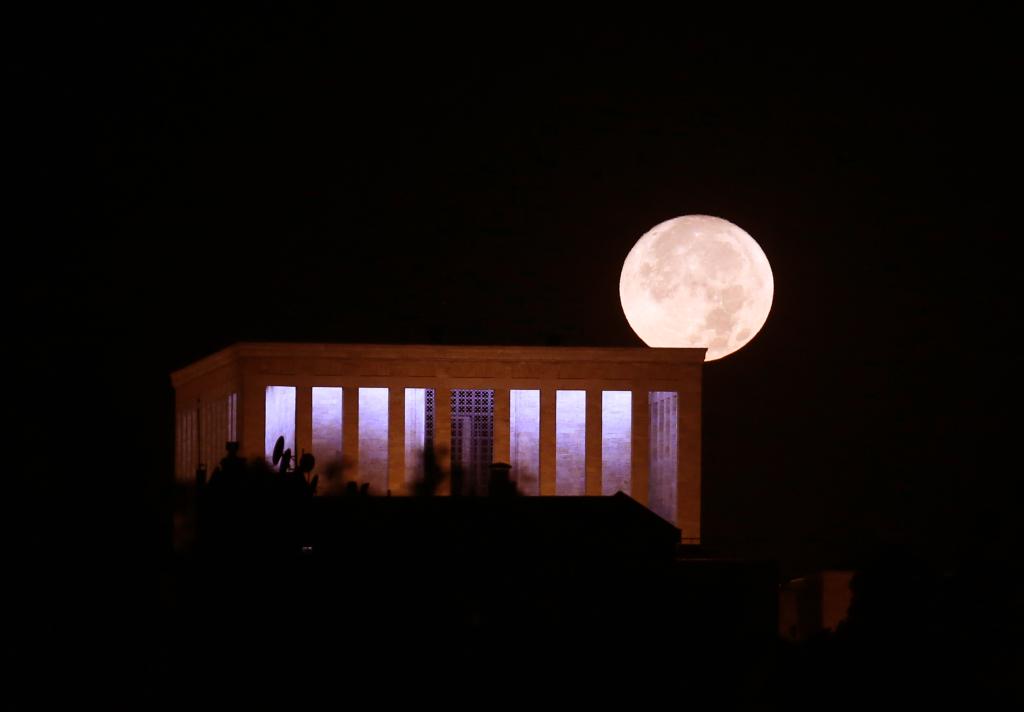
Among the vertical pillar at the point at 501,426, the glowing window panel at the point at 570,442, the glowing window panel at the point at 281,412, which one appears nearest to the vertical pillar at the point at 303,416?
the glowing window panel at the point at 281,412

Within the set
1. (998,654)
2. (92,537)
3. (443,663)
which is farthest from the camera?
(92,537)

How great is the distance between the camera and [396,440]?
3159 cm

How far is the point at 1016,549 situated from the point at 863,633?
7.37m

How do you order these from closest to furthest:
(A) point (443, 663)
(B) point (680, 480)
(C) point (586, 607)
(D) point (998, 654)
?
(A) point (443, 663) → (C) point (586, 607) → (D) point (998, 654) → (B) point (680, 480)

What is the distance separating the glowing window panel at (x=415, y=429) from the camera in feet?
105

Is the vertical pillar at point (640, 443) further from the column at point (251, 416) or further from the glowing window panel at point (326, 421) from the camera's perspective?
the column at point (251, 416)

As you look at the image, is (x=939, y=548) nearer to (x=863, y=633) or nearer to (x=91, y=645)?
(x=863, y=633)

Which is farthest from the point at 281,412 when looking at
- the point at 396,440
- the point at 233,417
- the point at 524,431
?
the point at 524,431

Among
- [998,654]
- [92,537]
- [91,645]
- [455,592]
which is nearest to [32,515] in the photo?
[92,537]

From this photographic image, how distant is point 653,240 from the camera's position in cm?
3356

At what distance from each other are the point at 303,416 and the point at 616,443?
626 cm

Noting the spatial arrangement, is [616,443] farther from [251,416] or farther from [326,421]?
[251,416]

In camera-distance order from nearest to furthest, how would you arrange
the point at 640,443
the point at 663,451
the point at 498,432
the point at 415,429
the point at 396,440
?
the point at 396,440
the point at 498,432
the point at 640,443
the point at 415,429
the point at 663,451

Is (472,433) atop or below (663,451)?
atop
